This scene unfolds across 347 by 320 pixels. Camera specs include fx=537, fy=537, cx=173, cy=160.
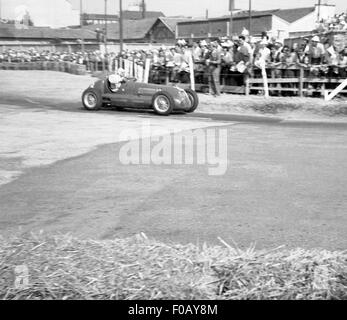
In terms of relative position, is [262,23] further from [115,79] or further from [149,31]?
[115,79]

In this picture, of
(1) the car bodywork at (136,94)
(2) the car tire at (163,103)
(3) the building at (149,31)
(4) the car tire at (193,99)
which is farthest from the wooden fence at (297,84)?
(3) the building at (149,31)

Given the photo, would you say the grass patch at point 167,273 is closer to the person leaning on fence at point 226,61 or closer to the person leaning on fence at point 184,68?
the person leaning on fence at point 226,61

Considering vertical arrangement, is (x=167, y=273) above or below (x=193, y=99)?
below

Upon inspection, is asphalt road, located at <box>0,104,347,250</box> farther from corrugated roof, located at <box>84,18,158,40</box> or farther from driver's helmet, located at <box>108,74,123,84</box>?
corrugated roof, located at <box>84,18,158,40</box>

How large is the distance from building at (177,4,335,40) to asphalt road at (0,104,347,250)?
57.2 m

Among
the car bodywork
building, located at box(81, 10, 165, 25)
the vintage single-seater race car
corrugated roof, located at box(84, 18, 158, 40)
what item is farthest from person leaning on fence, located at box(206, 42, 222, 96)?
building, located at box(81, 10, 165, 25)

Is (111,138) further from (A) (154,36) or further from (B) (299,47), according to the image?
(A) (154,36)

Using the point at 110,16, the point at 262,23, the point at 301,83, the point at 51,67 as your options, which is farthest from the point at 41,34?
the point at 301,83

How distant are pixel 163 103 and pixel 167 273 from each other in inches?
494

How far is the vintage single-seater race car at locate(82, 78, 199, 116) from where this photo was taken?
15312mm

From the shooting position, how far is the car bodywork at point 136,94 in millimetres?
15406

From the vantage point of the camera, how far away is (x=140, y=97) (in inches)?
620
